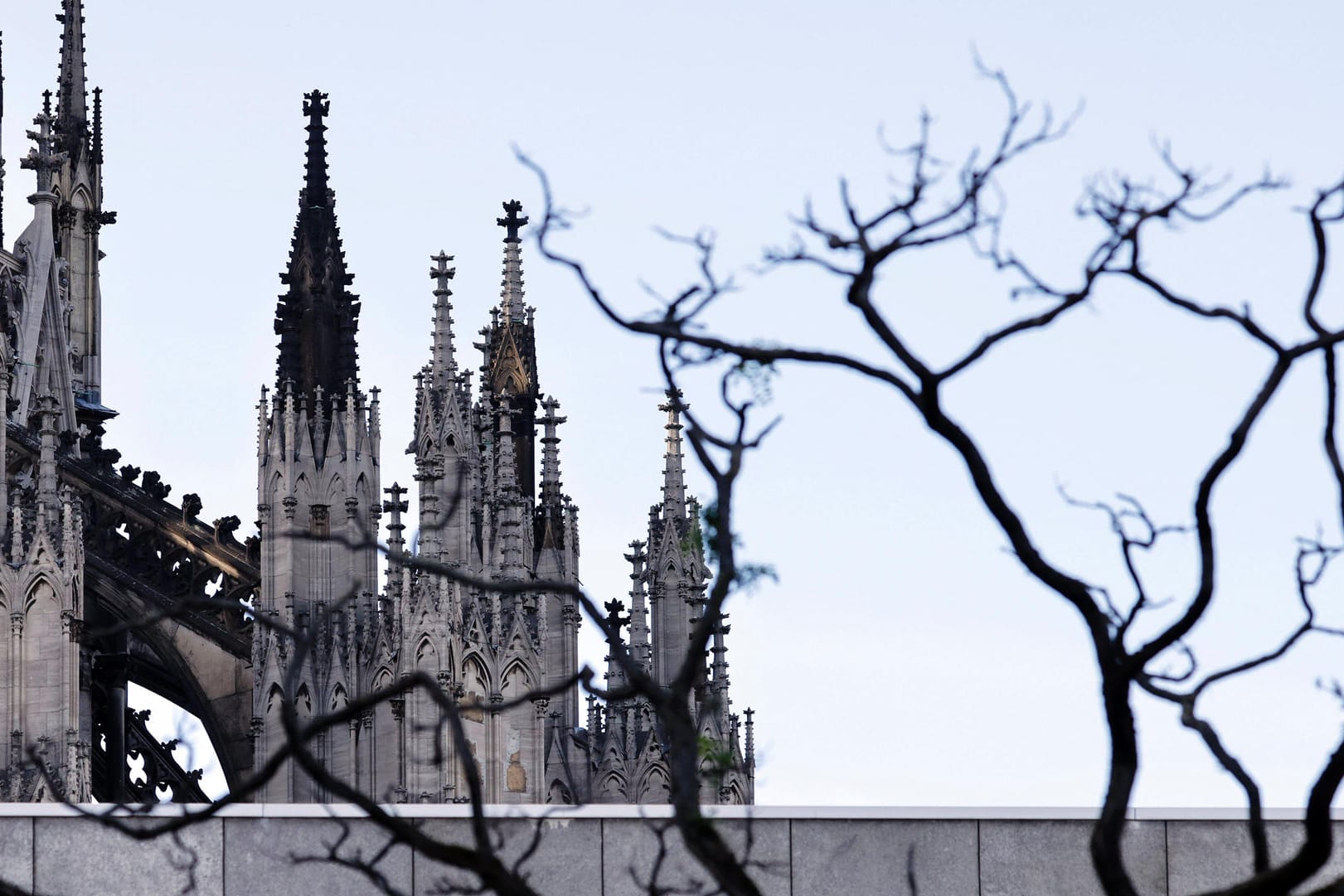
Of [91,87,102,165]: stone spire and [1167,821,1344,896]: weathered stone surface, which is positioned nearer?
[1167,821,1344,896]: weathered stone surface

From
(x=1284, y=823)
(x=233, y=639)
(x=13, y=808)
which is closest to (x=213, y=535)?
(x=233, y=639)

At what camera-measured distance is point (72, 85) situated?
53844 mm

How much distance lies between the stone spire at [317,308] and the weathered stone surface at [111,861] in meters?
18.3

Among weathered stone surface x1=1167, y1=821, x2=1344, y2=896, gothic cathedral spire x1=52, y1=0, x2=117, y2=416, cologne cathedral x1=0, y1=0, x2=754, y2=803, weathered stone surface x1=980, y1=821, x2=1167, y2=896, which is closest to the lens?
weathered stone surface x1=1167, y1=821, x2=1344, y2=896

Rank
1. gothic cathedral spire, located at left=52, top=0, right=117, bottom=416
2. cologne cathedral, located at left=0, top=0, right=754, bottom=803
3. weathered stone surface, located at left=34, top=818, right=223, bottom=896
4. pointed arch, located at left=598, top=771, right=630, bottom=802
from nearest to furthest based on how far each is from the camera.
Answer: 1. weathered stone surface, located at left=34, top=818, right=223, bottom=896
2. cologne cathedral, located at left=0, top=0, right=754, bottom=803
3. pointed arch, located at left=598, top=771, right=630, bottom=802
4. gothic cathedral spire, located at left=52, top=0, right=117, bottom=416

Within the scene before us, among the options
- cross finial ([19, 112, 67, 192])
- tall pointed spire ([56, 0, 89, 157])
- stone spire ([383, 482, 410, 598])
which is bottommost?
stone spire ([383, 482, 410, 598])

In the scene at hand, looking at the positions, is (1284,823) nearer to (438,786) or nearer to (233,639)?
(438,786)

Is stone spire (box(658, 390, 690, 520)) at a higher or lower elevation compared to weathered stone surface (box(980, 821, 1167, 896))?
higher

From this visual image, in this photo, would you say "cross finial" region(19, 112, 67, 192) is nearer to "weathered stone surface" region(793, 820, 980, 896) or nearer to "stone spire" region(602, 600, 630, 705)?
"stone spire" region(602, 600, 630, 705)

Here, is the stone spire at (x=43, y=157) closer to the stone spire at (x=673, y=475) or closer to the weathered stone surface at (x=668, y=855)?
the stone spire at (x=673, y=475)

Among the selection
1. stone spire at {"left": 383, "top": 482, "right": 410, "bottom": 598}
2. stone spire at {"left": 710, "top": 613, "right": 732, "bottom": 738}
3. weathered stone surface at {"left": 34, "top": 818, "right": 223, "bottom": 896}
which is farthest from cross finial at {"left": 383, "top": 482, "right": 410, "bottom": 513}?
weathered stone surface at {"left": 34, "top": 818, "right": 223, "bottom": 896}


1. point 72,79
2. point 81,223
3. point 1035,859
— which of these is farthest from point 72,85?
point 1035,859

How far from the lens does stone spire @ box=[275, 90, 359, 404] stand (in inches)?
1724

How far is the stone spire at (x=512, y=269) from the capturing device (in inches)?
1943
